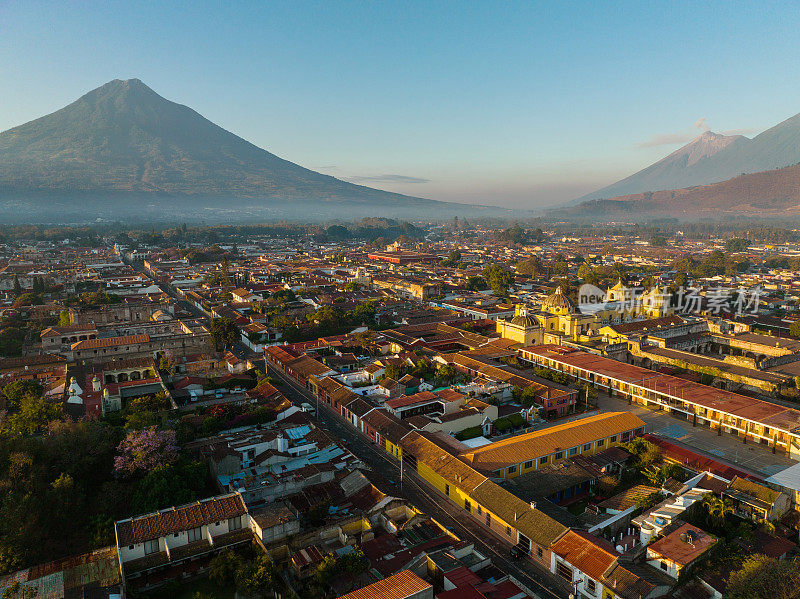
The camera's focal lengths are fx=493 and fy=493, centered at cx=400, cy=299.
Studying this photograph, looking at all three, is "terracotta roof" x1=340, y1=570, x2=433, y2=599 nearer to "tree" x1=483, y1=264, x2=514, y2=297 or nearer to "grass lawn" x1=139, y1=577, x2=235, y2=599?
"grass lawn" x1=139, y1=577, x2=235, y2=599

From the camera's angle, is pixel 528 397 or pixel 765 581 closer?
pixel 765 581

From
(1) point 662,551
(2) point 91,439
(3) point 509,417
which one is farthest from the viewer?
(3) point 509,417

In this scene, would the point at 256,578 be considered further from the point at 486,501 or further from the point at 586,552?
the point at 586,552

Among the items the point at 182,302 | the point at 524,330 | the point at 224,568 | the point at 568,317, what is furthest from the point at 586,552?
the point at 182,302

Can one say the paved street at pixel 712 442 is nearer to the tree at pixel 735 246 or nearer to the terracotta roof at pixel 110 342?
the terracotta roof at pixel 110 342

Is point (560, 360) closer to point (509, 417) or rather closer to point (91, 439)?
point (509, 417)

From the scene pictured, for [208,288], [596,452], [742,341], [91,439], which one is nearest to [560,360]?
[596,452]

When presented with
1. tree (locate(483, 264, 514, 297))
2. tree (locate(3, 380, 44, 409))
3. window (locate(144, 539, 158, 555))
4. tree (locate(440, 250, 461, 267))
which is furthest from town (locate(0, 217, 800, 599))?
tree (locate(440, 250, 461, 267))
